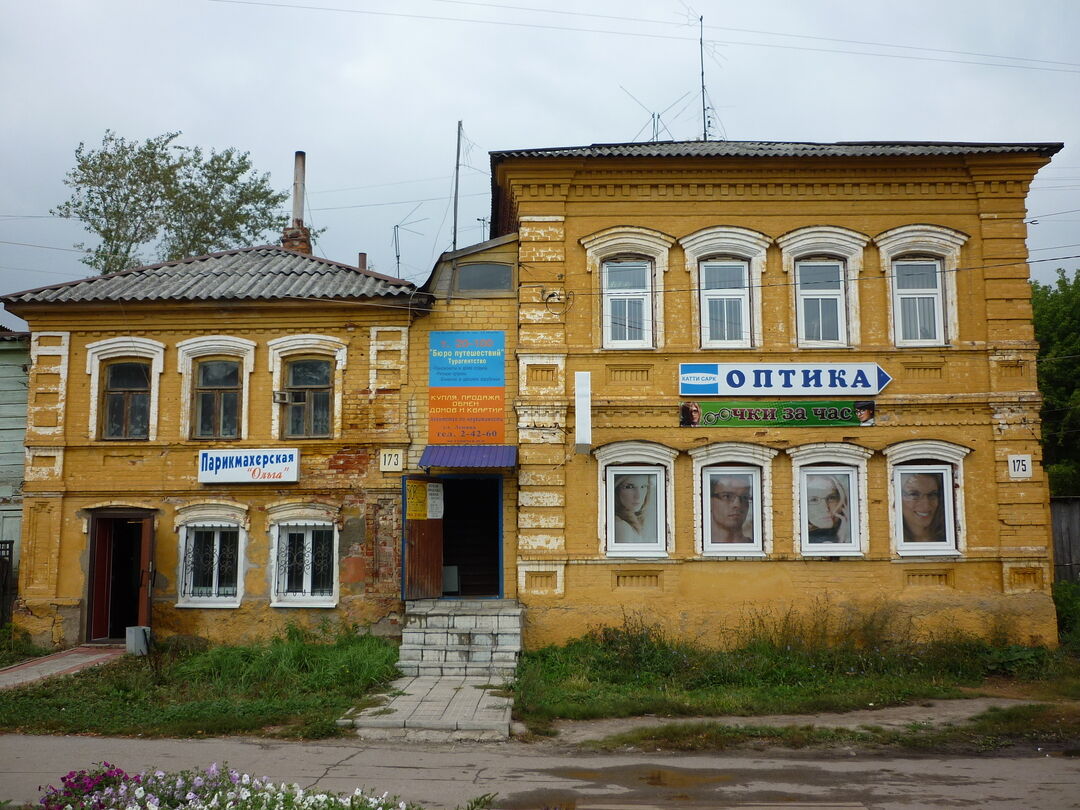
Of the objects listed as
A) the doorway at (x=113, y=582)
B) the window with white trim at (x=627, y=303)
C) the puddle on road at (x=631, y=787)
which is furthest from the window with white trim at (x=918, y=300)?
the doorway at (x=113, y=582)

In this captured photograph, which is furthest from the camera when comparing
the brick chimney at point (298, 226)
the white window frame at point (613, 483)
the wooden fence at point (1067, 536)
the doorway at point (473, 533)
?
the brick chimney at point (298, 226)

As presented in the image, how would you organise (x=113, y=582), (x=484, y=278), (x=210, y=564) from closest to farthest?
(x=210, y=564), (x=484, y=278), (x=113, y=582)

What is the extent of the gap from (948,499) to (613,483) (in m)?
5.24

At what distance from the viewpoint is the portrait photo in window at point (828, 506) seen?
42.9 ft

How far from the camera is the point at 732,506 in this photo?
13.2 meters

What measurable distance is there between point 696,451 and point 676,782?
6125 millimetres

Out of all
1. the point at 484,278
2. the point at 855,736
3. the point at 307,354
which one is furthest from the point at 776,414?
→ the point at 307,354

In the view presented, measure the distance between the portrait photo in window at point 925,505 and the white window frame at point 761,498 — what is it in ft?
6.64

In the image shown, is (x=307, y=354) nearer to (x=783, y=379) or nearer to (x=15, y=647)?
(x=15, y=647)

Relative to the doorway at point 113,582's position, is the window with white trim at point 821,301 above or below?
above

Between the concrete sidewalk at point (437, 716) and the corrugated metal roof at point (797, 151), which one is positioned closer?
the concrete sidewalk at point (437, 716)

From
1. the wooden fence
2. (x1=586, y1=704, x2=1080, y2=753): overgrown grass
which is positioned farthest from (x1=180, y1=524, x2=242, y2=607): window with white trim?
the wooden fence

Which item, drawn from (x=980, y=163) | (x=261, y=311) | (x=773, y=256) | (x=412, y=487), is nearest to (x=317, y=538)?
(x=412, y=487)

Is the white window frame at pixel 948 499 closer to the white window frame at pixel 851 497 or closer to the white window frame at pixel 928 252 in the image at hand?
the white window frame at pixel 851 497
